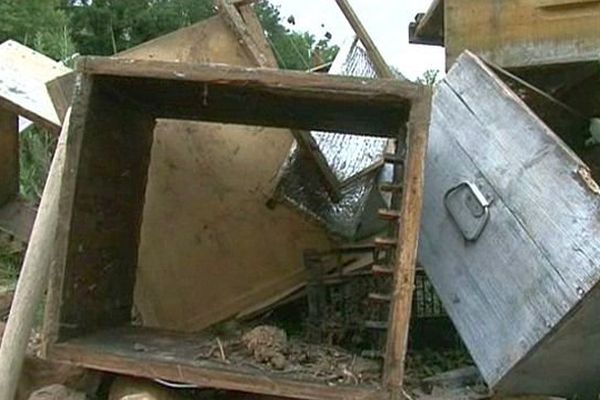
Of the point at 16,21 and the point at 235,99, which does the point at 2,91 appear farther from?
the point at 16,21

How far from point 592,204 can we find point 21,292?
114cm

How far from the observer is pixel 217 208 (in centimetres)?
242

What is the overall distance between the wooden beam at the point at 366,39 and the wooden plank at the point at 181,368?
1099 mm

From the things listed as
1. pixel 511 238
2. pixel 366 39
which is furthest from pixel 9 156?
pixel 511 238

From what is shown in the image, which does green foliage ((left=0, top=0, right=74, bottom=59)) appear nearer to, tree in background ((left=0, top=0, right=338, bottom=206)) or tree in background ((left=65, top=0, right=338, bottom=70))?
tree in background ((left=0, top=0, right=338, bottom=206))

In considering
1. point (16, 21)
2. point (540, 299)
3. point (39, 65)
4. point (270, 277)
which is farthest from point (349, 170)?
point (16, 21)

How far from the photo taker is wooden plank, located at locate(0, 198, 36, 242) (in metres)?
2.70

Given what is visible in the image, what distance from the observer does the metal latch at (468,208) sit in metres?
1.76

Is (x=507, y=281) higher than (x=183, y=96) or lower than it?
lower

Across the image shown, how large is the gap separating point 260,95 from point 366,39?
2.84ft

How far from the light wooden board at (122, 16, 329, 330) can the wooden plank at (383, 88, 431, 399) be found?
34.3 inches

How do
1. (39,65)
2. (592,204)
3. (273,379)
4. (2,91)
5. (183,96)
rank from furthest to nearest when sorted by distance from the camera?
(39,65) → (2,91) → (183,96) → (273,379) → (592,204)

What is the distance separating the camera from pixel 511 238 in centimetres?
167

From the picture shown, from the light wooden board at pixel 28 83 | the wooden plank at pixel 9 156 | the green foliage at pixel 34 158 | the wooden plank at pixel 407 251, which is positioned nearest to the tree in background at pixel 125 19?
the green foliage at pixel 34 158
